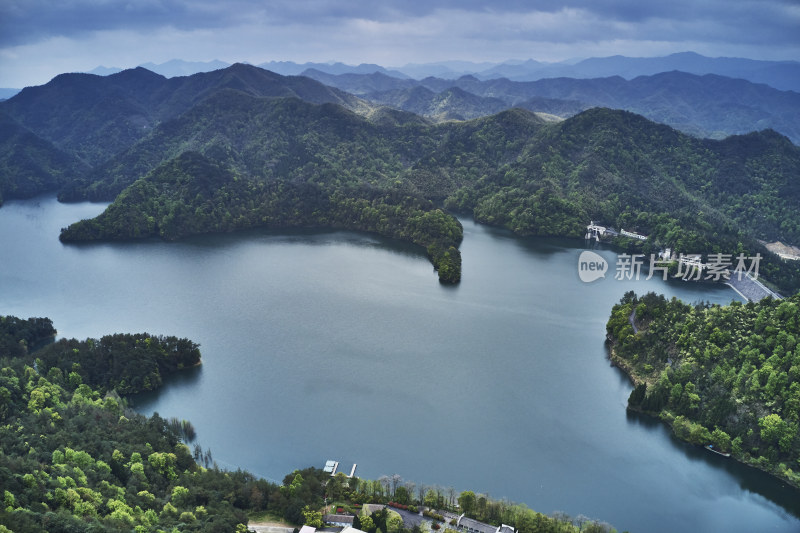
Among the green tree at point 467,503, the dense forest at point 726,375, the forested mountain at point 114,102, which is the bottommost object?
the green tree at point 467,503

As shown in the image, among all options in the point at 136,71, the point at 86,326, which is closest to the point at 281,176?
the point at 86,326

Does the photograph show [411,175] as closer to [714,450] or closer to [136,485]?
[714,450]

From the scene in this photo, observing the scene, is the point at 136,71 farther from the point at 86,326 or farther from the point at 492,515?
the point at 492,515

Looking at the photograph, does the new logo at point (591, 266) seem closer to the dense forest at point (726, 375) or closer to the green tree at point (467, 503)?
the dense forest at point (726, 375)

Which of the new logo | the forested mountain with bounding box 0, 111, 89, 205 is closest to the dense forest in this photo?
the new logo

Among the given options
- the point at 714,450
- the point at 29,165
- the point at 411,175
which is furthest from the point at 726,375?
the point at 29,165

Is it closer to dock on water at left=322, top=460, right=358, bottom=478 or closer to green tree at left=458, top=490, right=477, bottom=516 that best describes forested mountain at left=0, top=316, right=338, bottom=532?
dock on water at left=322, top=460, right=358, bottom=478

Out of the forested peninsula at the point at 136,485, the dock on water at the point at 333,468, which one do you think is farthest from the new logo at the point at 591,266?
the dock on water at the point at 333,468
